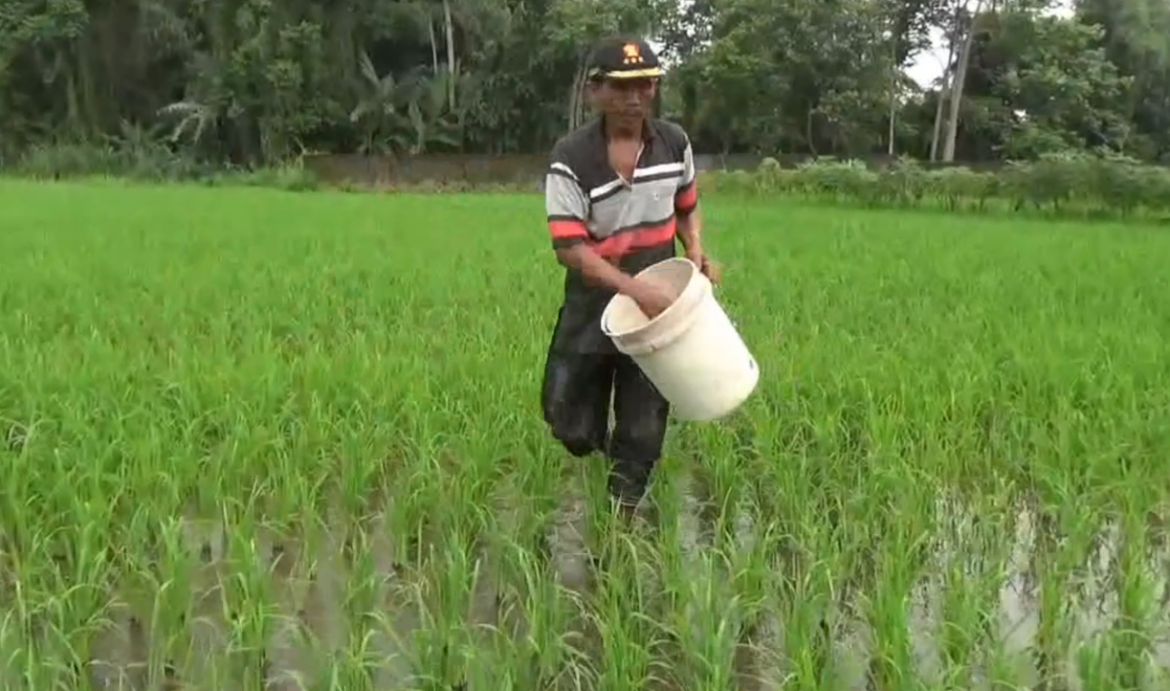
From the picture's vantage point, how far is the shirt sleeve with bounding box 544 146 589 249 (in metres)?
2.76

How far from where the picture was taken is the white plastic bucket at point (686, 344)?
254 cm

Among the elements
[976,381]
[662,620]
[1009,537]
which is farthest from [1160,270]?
[662,620]

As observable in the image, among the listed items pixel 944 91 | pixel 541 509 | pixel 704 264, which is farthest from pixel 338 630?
pixel 944 91

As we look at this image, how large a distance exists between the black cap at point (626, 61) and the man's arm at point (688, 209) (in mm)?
345

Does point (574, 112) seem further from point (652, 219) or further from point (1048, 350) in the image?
point (652, 219)

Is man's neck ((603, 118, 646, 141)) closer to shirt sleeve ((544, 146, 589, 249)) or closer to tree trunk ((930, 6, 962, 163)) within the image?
shirt sleeve ((544, 146, 589, 249))

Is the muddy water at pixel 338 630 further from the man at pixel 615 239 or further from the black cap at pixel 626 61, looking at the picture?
the black cap at pixel 626 61

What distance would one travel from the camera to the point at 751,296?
20.5 feet

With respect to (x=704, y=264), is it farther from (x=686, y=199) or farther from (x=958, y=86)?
(x=958, y=86)

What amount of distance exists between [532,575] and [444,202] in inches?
551

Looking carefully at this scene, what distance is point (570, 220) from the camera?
109 inches

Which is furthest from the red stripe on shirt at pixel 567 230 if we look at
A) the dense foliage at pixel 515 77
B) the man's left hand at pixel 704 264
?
the dense foliage at pixel 515 77

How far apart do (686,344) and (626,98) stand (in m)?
0.54

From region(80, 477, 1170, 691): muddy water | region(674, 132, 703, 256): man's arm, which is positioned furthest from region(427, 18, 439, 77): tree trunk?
region(80, 477, 1170, 691): muddy water
